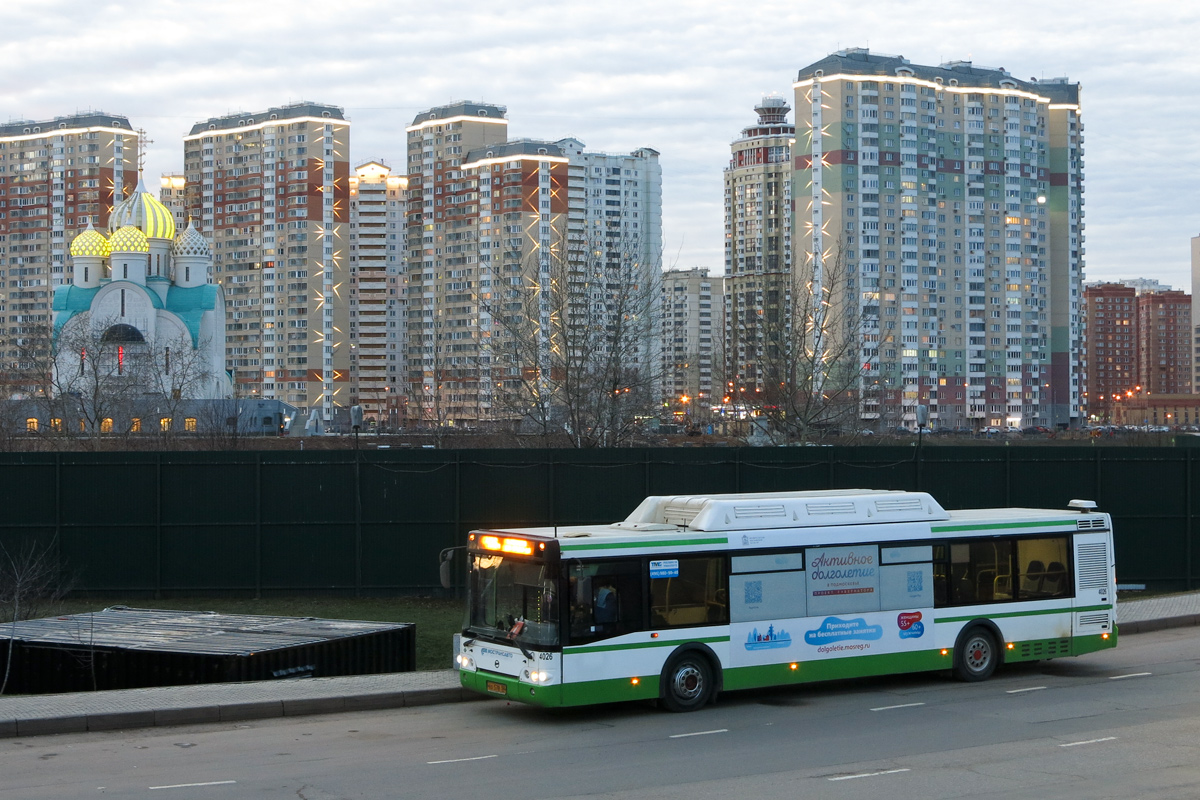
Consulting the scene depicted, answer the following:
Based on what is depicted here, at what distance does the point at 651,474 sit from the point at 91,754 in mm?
14711

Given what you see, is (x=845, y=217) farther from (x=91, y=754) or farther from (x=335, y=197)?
(x=91, y=754)

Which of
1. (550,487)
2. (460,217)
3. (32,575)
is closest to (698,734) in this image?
(550,487)

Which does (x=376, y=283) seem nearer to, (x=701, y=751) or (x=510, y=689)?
(x=510, y=689)

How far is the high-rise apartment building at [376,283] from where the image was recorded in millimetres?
180250

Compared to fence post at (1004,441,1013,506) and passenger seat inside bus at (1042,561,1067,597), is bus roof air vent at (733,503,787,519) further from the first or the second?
fence post at (1004,441,1013,506)

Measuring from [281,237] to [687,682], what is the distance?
153m

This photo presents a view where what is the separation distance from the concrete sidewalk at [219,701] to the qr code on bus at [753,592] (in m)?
3.71

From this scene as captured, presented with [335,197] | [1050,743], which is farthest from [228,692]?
[335,197]

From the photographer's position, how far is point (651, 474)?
2592 cm

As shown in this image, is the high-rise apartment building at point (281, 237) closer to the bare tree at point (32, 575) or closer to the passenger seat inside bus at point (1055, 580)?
the bare tree at point (32, 575)

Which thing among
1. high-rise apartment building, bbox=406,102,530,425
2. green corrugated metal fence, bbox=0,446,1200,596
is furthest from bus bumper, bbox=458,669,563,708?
high-rise apartment building, bbox=406,102,530,425

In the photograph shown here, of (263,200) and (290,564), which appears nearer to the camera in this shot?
(290,564)

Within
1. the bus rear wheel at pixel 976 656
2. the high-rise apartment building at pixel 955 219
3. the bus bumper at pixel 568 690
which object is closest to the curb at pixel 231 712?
the bus bumper at pixel 568 690

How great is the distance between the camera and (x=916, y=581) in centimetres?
1622
